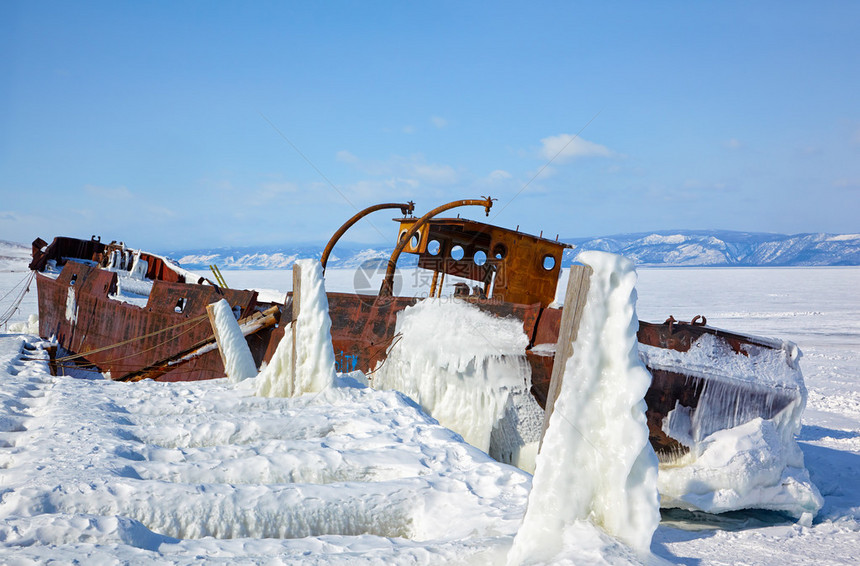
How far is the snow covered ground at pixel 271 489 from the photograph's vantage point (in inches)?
119

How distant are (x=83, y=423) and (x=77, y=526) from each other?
2.31 m

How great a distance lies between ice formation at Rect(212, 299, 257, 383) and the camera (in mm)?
7625

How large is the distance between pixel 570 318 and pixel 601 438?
610 millimetres

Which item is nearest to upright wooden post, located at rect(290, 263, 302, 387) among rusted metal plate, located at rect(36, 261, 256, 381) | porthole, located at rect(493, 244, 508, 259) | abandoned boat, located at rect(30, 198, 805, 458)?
abandoned boat, located at rect(30, 198, 805, 458)

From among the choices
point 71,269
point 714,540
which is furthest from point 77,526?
point 71,269

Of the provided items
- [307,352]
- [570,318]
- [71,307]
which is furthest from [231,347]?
[71,307]

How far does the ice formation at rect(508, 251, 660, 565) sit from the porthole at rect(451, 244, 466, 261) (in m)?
6.90

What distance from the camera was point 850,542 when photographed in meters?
4.86

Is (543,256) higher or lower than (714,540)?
higher

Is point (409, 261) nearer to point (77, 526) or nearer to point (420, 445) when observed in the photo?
point (420, 445)

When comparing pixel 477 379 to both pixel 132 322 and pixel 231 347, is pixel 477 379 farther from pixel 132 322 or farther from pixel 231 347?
pixel 132 322

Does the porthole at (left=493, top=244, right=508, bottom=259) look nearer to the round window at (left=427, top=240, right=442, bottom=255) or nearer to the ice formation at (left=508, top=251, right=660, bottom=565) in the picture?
the round window at (left=427, top=240, right=442, bottom=255)

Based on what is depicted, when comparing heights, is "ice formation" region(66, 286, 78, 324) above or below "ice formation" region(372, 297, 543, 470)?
below

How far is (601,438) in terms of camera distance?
2.96 meters
